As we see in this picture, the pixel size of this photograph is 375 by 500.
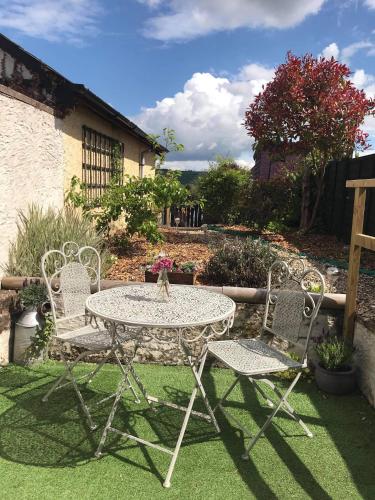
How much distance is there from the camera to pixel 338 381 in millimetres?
3125

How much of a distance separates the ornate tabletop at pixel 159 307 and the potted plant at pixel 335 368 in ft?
3.51

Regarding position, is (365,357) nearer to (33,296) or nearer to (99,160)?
(33,296)

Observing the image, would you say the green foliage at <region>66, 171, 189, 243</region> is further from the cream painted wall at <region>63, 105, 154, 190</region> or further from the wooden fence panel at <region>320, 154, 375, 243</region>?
the wooden fence panel at <region>320, 154, 375, 243</region>

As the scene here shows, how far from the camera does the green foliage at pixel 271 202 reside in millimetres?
9062

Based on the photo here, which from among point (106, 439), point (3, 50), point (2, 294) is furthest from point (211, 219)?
point (106, 439)

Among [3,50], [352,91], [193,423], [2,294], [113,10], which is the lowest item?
[193,423]

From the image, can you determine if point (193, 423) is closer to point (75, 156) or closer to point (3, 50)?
point (75, 156)

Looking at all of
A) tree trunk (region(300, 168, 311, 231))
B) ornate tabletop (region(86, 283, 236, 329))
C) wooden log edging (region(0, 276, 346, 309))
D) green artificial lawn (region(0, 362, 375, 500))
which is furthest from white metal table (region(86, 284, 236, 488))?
tree trunk (region(300, 168, 311, 231))

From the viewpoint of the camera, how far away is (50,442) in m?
2.46

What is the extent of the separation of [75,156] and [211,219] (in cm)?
769

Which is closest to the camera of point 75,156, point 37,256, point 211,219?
point 37,256

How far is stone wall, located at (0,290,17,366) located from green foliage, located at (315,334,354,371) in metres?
2.68

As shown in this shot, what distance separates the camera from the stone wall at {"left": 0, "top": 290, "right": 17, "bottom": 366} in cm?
344

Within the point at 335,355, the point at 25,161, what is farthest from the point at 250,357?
the point at 25,161
